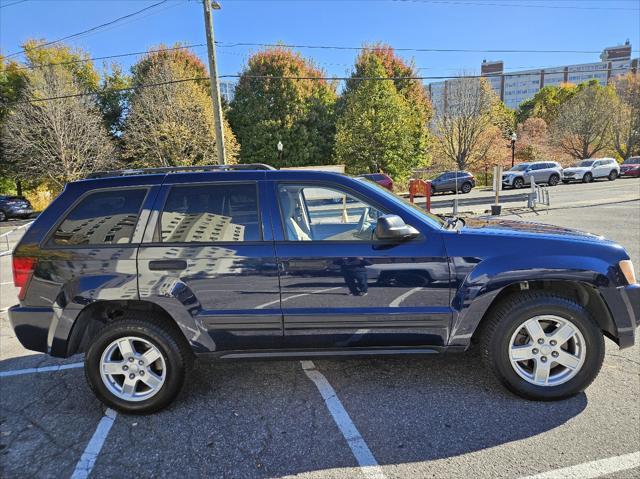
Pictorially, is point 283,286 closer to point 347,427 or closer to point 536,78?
point 347,427

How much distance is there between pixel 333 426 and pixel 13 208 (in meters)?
24.9

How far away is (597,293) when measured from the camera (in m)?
2.85

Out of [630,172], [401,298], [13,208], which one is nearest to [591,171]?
[630,172]

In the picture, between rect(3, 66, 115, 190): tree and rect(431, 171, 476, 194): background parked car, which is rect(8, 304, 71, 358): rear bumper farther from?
rect(431, 171, 476, 194): background parked car

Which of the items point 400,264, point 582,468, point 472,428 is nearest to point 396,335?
point 400,264

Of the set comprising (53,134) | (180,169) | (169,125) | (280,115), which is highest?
(280,115)

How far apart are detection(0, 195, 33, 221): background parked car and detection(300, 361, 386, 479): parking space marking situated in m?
24.1

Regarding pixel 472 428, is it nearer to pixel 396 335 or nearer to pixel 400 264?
pixel 396 335

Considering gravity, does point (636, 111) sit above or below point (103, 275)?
above

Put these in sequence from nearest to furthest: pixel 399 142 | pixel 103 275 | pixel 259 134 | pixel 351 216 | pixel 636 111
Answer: pixel 103 275, pixel 351 216, pixel 399 142, pixel 259 134, pixel 636 111

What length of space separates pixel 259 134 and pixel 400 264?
3047cm

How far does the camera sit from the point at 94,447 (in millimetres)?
2617

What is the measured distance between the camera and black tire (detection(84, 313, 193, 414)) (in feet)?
9.50

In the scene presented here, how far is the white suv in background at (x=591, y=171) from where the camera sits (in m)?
29.8
